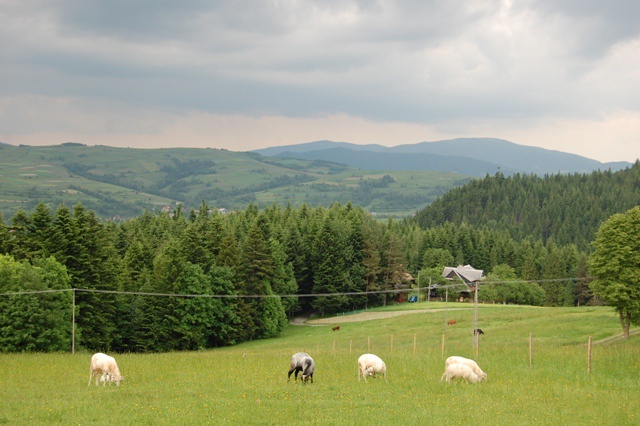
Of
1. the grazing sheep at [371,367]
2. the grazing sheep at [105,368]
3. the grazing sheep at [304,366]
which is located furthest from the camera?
the grazing sheep at [371,367]

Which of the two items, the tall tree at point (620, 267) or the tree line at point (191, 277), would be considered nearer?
the tall tree at point (620, 267)

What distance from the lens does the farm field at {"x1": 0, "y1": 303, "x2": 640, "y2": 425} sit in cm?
2331

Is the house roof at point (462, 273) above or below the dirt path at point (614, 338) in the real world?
below

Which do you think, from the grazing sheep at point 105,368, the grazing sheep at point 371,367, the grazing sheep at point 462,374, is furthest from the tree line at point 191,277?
the grazing sheep at point 371,367

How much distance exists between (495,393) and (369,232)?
81656 millimetres

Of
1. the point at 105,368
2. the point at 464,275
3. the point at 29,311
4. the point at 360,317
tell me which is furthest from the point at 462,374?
the point at 464,275

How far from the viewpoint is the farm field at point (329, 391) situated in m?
23.3

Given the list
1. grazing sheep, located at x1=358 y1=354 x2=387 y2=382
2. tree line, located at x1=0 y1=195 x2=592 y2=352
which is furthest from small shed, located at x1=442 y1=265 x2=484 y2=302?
grazing sheep, located at x1=358 y1=354 x2=387 y2=382

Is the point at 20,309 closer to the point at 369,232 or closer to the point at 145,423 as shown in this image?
the point at 145,423

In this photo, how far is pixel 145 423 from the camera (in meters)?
22.2

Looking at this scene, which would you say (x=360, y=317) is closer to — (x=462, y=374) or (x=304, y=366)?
(x=462, y=374)

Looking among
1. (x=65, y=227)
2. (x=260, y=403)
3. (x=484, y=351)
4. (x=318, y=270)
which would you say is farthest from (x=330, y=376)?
(x=318, y=270)

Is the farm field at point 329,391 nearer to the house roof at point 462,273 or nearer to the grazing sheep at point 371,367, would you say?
the grazing sheep at point 371,367

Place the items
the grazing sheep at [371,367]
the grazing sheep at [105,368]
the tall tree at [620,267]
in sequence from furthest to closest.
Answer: the tall tree at [620,267], the grazing sheep at [371,367], the grazing sheep at [105,368]
